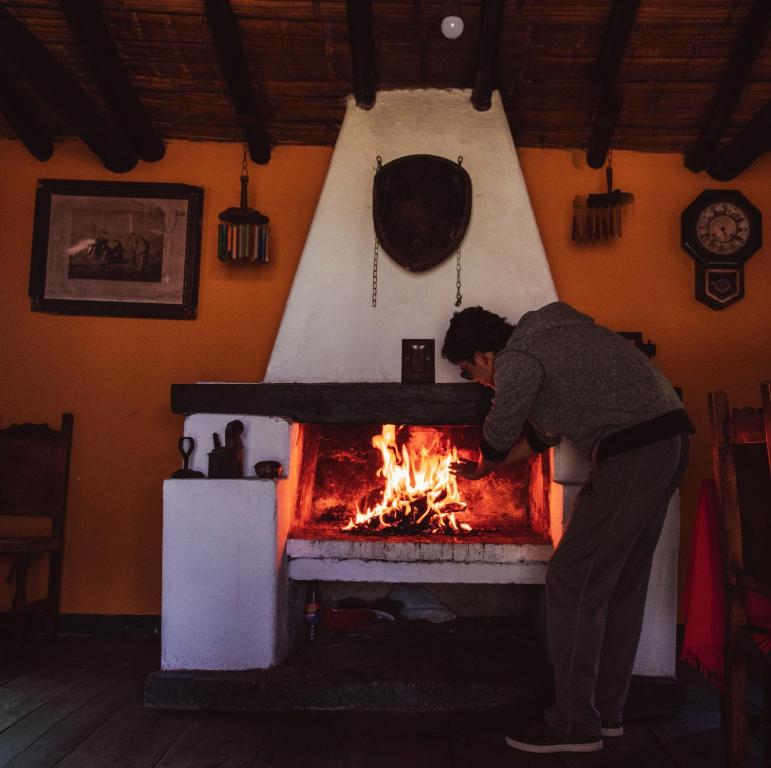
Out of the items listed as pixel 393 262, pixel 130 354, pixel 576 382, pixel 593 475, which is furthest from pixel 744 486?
pixel 130 354

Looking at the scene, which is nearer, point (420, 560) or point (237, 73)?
point (420, 560)

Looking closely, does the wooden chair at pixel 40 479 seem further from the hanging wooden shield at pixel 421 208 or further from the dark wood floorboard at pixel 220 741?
the hanging wooden shield at pixel 421 208

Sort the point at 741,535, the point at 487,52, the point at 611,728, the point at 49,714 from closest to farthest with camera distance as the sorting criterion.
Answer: the point at 741,535 → the point at 611,728 → the point at 49,714 → the point at 487,52

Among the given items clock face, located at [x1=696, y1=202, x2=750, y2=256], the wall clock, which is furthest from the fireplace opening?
clock face, located at [x1=696, y1=202, x2=750, y2=256]

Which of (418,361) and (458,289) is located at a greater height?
(458,289)

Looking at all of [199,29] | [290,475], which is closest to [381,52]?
[199,29]

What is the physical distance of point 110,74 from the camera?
3.30 meters

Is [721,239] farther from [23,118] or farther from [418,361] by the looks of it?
[23,118]

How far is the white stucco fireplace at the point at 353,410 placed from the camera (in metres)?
2.83

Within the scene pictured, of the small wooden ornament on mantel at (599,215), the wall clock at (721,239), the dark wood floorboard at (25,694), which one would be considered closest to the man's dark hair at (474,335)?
the small wooden ornament on mantel at (599,215)

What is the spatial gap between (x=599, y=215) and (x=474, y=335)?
1575mm

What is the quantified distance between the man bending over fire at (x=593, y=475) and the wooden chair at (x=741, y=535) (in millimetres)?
168

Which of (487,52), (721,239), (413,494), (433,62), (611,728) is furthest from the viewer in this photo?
(721,239)

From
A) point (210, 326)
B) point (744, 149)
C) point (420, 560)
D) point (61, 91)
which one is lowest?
point (420, 560)
